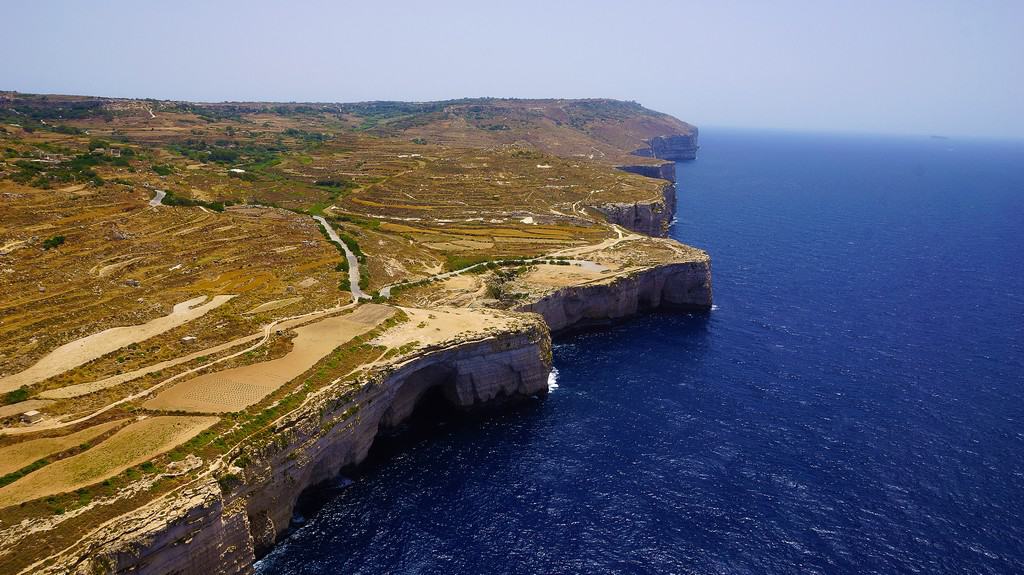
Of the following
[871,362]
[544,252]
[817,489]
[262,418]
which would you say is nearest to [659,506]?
[817,489]

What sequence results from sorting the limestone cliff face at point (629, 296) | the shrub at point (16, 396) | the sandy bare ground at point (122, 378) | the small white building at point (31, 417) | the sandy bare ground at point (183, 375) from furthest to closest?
the limestone cliff face at point (629, 296) → the sandy bare ground at point (122, 378) → the shrub at point (16, 396) → the small white building at point (31, 417) → the sandy bare ground at point (183, 375)

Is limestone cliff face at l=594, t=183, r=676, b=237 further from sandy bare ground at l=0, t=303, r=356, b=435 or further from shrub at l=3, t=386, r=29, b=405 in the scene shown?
shrub at l=3, t=386, r=29, b=405

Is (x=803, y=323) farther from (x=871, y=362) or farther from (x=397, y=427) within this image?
(x=397, y=427)

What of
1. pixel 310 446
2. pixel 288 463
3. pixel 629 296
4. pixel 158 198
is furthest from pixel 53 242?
pixel 629 296

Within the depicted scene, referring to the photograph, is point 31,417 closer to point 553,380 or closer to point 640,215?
point 553,380

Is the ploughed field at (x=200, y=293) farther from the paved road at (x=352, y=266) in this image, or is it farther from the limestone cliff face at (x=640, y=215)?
the limestone cliff face at (x=640, y=215)

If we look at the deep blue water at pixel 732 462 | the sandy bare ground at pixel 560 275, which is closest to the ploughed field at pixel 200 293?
the sandy bare ground at pixel 560 275

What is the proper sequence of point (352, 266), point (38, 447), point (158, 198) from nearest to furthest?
point (38, 447), point (352, 266), point (158, 198)
